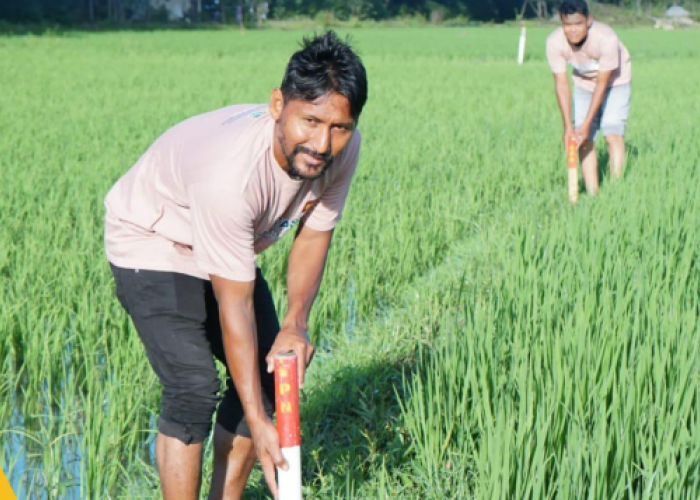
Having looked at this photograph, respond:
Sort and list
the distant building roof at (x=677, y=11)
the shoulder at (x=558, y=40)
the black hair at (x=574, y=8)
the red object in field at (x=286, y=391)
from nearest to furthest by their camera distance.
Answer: the red object in field at (x=286, y=391) → the black hair at (x=574, y=8) → the shoulder at (x=558, y=40) → the distant building roof at (x=677, y=11)

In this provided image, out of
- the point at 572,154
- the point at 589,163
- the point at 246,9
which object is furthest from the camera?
the point at 246,9

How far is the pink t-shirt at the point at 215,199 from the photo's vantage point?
2.00 meters

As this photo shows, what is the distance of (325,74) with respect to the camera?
1922 mm

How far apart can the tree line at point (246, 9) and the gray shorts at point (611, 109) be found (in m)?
29.7

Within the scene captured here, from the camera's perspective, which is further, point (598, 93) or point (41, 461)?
point (598, 93)

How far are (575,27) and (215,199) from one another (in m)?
4.20

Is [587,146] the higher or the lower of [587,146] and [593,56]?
the lower

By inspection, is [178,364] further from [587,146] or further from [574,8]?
[587,146]

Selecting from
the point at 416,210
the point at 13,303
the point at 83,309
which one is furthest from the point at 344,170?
the point at 416,210

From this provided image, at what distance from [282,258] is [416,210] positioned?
1.27 metres

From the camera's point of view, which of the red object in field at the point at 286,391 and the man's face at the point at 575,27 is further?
the man's face at the point at 575,27

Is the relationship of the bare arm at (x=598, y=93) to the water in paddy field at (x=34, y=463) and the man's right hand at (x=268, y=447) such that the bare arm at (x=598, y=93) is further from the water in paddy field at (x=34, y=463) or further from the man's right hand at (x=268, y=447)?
the man's right hand at (x=268, y=447)

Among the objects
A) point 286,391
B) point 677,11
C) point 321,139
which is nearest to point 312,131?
point 321,139

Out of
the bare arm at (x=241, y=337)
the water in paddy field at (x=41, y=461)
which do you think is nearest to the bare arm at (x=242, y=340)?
the bare arm at (x=241, y=337)
